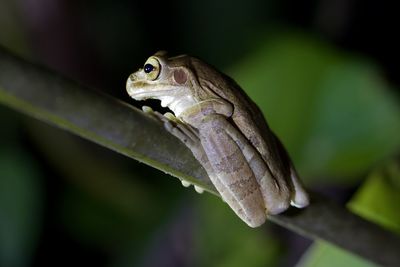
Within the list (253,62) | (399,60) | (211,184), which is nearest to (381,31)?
(399,60)

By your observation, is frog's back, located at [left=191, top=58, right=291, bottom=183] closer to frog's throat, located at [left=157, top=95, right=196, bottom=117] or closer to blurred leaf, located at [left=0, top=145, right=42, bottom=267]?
frog's throat, located at [left=157, top=95, right=196, bottom=117]

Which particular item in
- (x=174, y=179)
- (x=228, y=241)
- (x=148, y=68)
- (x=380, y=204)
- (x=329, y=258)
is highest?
(x=148, y=68)

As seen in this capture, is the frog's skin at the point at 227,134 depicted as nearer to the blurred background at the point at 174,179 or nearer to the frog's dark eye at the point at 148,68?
the frog's dark eye at the point at 148,68

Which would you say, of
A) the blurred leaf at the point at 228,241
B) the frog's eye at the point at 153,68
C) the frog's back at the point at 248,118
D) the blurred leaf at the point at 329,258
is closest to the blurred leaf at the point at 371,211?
the blurred leaf at the point at 329,258

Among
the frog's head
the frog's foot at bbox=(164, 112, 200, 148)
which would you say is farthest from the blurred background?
the frog's foot at bbox=(164, 112, 200, 148)

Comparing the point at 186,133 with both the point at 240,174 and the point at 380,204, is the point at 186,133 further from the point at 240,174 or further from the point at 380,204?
the point at 380,204

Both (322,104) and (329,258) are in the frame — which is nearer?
(329,258)

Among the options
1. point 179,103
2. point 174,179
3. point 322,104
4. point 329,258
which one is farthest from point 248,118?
point 174,179

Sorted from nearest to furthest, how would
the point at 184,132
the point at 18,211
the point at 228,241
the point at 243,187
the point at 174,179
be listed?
the point at 184,132 < the point at 243,187 < the point at 228,241 < the point at 18,211 < the point at 174,179
